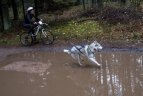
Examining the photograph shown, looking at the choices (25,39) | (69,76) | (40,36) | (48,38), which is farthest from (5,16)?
(69,76)

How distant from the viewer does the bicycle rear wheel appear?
1815cm

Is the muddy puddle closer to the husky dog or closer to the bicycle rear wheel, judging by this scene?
the husky dog

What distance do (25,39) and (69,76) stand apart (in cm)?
633

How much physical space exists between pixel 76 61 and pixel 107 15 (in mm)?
7335

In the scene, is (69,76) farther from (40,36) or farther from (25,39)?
(25,39)

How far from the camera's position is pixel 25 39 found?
1817cm

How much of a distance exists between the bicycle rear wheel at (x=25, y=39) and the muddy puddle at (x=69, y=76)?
7.12ft

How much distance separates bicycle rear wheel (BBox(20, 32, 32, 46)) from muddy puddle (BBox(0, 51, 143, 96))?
2171mm

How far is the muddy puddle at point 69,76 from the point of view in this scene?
35.2 ft

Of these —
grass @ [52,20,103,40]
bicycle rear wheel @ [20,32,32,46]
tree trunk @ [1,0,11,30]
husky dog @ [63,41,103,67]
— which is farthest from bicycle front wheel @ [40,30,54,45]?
tree trunk @ [1,0,11,30]

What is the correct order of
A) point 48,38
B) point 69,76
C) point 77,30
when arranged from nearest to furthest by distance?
1. point 69,76
2. point 48,38
3. point 77,30

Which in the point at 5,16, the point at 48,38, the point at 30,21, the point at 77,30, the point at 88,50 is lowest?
the point at 77,30

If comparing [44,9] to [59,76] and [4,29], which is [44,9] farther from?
[59,76]

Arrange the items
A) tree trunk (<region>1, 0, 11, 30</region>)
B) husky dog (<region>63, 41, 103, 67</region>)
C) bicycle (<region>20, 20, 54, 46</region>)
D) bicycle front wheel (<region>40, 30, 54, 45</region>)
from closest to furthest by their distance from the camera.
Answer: husky dog (<region>63, 41, 103, 67</region>) < bicycle (<region>20, 20, 54, 46</region>) < bicycle front wheel (<region>40, 30, 54, 45</region>) < tree trunk (<region>1, 0, 11, 30</region>)
